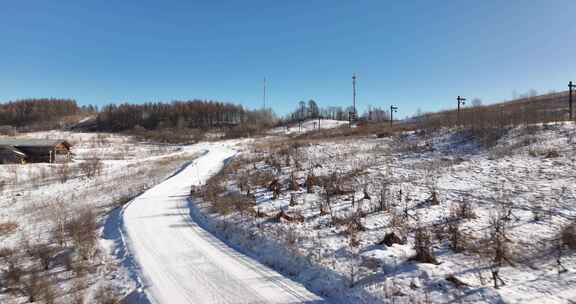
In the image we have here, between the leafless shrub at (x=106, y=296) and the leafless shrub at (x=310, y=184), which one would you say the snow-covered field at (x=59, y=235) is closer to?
the leafless shrub at (x=106, y=296)

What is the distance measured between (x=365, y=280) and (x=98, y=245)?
746 cm

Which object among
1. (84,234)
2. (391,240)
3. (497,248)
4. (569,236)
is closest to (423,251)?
(391,240)

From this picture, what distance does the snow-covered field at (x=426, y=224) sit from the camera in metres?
5.06

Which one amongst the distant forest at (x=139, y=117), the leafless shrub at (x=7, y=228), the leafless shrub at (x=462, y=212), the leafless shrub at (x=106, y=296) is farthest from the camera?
the distant forest at (x=139, y=117)

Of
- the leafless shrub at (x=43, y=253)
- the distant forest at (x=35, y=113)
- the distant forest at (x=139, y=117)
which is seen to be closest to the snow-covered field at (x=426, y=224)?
the leafless shrub at (x=43, y=253)

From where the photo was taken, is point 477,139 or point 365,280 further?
point 477,139

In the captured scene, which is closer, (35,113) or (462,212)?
(462,212)

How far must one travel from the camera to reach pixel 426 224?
7566mm

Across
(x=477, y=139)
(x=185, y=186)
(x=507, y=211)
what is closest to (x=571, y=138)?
(x=477, y=139)

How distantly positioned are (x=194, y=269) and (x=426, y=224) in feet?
18.0

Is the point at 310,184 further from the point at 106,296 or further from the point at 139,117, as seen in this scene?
the point at 139,117

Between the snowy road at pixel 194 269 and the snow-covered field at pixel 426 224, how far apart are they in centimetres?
48

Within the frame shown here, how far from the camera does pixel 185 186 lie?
17516 millimetres

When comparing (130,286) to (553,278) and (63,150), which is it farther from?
(63,150)
